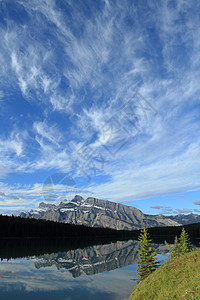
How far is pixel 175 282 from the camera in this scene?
1279 cm

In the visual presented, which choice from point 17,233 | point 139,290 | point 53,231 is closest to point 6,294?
point 139,290

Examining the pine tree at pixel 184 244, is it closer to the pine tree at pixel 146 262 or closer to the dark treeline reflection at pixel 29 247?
the pine tree at pixel 146 262

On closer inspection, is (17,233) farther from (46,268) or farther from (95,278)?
(95,278)

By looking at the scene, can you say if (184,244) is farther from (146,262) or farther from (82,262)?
(82,262)

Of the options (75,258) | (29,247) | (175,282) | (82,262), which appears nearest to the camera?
(175,282)

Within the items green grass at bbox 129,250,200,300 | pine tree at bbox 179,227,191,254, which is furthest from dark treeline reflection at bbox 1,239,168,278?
green grass at bbox 129,250,200,300

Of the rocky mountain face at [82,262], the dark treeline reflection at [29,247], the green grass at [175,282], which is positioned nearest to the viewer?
the green grass at [175,282]

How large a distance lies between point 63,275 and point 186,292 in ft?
88.0

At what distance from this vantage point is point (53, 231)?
515 ft

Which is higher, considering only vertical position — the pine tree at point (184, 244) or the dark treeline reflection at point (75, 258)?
the pine tree at point (184, 244)

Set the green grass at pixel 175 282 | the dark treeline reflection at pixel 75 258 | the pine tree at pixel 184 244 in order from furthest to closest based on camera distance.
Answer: the dark treeline reflection at pixel 75 258 → the pine tree at pixel 184 244 → the green grass at pixel 175 282

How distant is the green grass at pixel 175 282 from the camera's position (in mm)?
10980

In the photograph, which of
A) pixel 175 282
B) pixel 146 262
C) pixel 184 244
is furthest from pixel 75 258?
pixel 175 282

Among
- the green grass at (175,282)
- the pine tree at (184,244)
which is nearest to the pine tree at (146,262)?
the pine tree at (184,244)
